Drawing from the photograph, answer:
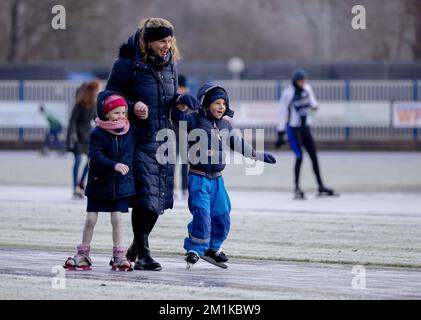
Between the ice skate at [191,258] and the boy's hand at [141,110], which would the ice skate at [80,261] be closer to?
the ice skate at [191,258]

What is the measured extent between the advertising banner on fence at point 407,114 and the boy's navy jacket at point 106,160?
24.3 m

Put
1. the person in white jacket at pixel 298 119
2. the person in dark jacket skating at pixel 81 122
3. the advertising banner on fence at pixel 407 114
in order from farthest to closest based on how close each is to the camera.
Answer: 1. the advertising banner on fence at pixel 407 114
2. the person in white jacket at pixel 298 119
3. the person in dark jacket skating at pixel 81 122

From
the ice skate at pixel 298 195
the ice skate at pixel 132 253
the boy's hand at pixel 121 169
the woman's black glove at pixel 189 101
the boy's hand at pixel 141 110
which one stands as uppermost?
the woman's black glove at pixel 189 101

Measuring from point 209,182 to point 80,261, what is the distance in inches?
46.8

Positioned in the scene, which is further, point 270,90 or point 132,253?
point 270,90

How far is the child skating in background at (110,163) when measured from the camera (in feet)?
30.4

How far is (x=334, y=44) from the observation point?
188ft

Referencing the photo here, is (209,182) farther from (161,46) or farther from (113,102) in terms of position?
(161,46)

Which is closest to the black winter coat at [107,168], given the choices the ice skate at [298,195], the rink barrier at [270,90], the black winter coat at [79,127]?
the ice skate at [298,195]

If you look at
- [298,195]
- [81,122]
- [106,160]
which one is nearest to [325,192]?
[298,195]

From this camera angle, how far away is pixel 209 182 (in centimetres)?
970
